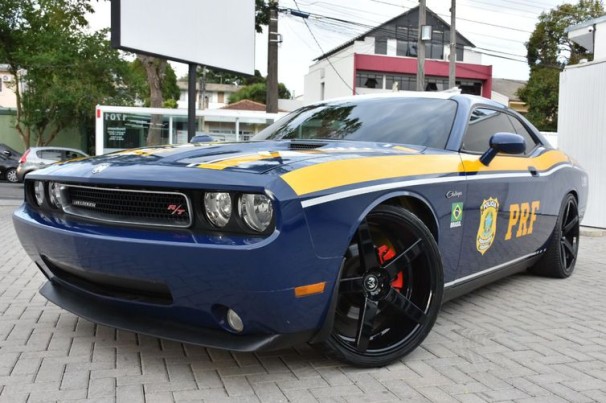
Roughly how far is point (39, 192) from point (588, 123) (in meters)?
9.18

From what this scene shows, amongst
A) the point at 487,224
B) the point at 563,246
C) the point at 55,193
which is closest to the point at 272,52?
the point at 563,246

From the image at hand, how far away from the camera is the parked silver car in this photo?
746 inches

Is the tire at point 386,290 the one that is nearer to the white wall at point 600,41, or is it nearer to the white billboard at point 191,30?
the white billboard at point 191,30

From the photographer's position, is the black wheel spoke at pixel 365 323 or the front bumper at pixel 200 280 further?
the black wheel spoke at pixel 365 323

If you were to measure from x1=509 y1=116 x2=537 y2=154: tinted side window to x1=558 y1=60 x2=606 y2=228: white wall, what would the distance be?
5490 millimetres

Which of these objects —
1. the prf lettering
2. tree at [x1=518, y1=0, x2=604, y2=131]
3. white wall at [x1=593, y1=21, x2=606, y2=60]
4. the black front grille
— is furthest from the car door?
tree at [x1=518, y1=0, x2=604, y2=131]

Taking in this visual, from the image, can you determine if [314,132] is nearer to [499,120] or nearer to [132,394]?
[499,120]

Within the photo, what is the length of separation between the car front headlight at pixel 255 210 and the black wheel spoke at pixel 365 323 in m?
0.74

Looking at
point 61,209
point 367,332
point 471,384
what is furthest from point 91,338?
point 471,384

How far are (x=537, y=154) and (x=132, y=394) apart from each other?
3.57 meters

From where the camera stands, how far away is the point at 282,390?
254cm

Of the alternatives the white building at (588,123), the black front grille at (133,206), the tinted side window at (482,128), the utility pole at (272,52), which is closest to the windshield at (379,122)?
the tinted side window at (482,128)

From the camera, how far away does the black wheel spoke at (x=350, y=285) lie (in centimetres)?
267

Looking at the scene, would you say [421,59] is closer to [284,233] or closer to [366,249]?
[366,249]
